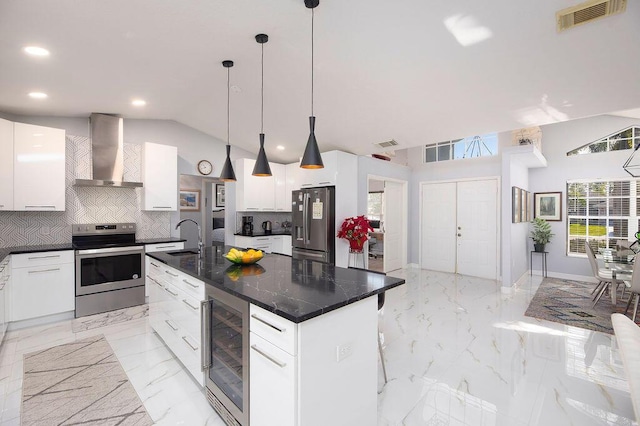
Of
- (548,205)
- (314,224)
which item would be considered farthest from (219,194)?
(548,205)

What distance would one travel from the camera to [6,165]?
349cm

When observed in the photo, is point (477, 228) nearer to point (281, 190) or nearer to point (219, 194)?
point (281, 190)

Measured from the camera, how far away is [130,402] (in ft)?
7.20

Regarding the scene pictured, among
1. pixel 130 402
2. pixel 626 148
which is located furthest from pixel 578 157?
pixel 130 402

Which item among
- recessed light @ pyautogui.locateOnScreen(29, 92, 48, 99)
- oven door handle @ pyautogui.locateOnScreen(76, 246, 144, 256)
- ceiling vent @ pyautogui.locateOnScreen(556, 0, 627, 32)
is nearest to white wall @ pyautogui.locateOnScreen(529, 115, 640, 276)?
ceiling vent @ pyautogui.locateOnScreen(556, 0, 627, 32)

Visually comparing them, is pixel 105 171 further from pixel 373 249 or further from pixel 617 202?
pixel 617 202

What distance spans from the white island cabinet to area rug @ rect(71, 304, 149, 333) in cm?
305

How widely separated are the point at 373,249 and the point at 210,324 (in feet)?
23.0

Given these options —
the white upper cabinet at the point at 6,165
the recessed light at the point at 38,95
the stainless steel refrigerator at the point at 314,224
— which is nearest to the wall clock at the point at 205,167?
the stainless steel refrigerator at the point at 314,224

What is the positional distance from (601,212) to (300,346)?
23.7ft

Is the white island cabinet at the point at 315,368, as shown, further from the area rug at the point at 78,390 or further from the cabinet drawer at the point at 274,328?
the area rug at the point at 78,390

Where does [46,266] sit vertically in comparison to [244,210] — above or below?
below

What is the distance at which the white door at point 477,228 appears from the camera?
20.0 feet

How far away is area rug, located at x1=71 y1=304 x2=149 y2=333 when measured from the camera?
363 cm
